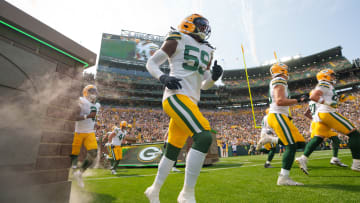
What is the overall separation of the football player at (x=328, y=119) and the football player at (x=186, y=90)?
294 centimetres

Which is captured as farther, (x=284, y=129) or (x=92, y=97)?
(x=92, y=97)

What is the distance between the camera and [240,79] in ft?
146

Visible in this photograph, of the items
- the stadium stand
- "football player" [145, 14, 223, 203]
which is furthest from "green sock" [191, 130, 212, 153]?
the stadium stand

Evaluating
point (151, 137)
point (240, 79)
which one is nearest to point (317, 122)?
point (151, 137)

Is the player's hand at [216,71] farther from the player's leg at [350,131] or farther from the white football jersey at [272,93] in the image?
the player's leg at [350,131]

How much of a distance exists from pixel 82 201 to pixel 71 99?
140cm

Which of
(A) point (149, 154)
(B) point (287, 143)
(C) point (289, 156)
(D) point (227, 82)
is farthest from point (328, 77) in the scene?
(D) point (227, 82)

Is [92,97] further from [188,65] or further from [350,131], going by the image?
[350,131]

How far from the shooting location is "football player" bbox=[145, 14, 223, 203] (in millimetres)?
1772

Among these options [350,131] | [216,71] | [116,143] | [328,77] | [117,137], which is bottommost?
[116,143]

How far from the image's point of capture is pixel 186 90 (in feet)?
6.79

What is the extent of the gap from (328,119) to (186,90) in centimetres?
406

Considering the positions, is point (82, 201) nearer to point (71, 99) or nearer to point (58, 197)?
point (58, 197)

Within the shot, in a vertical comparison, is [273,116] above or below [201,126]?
above
